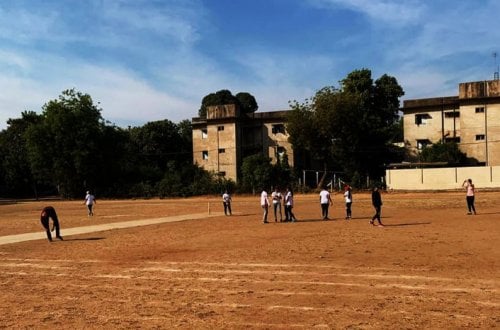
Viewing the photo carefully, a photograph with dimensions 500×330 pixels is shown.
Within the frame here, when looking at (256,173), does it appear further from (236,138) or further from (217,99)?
(217,99)

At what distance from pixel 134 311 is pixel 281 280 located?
305 cm

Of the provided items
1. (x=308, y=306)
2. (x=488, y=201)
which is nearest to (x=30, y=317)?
(x=308, y=306)

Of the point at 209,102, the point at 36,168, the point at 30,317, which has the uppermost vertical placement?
the point at 209,102

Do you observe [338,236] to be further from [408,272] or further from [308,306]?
[308,306]

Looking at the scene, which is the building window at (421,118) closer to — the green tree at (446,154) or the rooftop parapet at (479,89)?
the rooftop parapet at (479,89)

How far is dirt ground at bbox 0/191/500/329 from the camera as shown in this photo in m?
6.93

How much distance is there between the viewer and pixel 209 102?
79062 millimetres

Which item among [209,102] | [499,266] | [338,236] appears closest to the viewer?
[499,266]

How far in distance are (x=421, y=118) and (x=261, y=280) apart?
148 feet

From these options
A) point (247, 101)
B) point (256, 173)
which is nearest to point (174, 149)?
point (247, 101)

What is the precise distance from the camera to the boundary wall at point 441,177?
40.8 m

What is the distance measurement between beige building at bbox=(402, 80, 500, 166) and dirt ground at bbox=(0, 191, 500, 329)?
31.3m

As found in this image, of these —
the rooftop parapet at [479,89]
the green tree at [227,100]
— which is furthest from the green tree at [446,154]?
the green tree at [227,100]

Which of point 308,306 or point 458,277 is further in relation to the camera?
point 458,277
